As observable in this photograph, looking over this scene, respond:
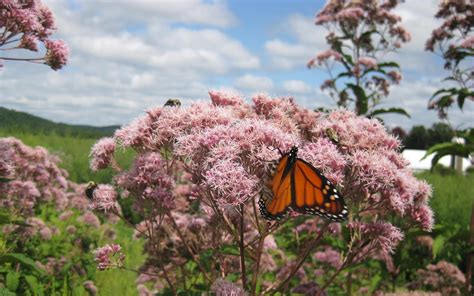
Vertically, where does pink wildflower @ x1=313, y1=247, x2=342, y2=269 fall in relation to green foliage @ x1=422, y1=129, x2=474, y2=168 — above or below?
below

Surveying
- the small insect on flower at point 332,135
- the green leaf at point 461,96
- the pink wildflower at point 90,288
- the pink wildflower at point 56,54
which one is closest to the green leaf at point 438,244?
the green leaf at point 461,96

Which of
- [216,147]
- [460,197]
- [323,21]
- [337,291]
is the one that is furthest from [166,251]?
[460,197]

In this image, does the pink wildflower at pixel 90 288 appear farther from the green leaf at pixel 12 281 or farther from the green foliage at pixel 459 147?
the green foliage at pixel 459 147

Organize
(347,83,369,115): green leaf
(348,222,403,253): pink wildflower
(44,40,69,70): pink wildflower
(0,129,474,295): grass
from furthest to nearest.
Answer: (347,83,369,115): green leaf < (0,129,474,295): grass < (44,40,69,70): pink wildflower < (348,222,403,253): pink wildflower

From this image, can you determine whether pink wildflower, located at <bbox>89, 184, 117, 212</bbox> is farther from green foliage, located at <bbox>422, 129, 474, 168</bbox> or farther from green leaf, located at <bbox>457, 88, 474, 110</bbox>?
green leaf, located at <bbox>457, 88, 474, 110</bbox>

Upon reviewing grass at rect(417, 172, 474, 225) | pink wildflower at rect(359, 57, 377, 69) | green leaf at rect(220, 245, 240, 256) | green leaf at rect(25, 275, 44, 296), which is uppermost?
pink wildflower at rect(359, 57, 377, 69)

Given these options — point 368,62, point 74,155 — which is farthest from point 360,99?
point 74,155

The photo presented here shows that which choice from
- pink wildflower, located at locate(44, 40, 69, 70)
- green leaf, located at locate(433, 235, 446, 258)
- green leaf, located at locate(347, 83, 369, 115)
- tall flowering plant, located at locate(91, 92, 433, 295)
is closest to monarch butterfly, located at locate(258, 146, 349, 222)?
tall flowering plant, located at locate(91, 92, 433, 295)

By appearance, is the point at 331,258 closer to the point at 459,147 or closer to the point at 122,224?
the point at 459,147
